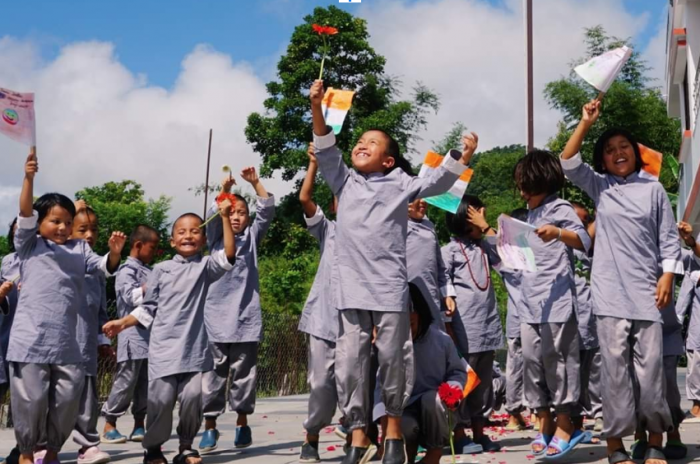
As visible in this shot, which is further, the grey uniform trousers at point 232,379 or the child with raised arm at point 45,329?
the grey uniform trousers at point 232,379

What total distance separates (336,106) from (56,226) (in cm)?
177

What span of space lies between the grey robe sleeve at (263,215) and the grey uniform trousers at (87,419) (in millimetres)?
1714

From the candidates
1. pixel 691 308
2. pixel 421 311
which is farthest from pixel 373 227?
pixel 691 308

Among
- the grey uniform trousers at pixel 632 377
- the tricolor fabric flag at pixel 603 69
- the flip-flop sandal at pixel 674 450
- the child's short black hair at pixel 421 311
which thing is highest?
the tricolor fabric flag at pixel 603 69

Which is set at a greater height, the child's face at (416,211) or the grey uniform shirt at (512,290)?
the child's face at (416,211)

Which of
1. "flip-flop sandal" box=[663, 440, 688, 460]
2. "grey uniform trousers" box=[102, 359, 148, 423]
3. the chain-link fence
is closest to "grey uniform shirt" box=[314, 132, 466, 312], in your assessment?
"flip-flop sandal" box=[663, 440, 688, 460]

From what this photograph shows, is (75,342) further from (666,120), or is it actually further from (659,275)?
(666,120)

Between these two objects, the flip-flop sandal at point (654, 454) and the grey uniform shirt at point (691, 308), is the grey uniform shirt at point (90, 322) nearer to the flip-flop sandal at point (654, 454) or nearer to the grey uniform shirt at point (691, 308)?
the flip-flop sandal at point (654, 454)

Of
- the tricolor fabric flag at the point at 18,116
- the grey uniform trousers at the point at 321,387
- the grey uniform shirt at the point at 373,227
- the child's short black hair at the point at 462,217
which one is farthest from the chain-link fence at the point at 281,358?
the grey uniform shirt at the point at 373,227

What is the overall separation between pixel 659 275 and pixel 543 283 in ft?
2.60

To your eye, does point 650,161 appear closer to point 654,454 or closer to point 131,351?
point 654,454

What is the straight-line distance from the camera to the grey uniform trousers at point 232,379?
6.81m

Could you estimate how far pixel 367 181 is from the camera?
17.1 ft

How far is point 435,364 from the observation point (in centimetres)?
521
